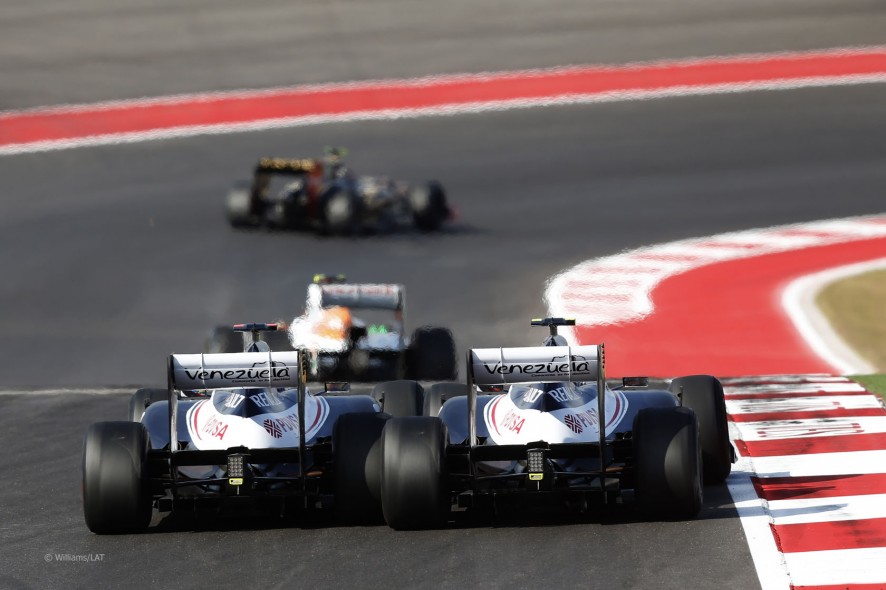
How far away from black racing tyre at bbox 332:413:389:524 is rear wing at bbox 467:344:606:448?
791mm

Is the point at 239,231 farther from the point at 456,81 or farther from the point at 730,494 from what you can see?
the point at 730,494

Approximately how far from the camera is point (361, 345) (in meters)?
21.2

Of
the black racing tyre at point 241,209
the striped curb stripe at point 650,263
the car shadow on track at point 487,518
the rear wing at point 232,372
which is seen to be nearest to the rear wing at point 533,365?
the car shadow on track at point 487,518

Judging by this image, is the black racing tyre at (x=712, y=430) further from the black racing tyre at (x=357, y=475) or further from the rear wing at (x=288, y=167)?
the rear wing at (x=288, y=167)

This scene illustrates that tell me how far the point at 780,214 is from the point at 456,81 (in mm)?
9413

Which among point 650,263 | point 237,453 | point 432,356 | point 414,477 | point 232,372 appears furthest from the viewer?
point 650,263

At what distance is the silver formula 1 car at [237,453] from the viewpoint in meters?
12.6

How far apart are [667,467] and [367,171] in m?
19.2

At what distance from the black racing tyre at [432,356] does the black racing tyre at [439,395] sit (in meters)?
6.01

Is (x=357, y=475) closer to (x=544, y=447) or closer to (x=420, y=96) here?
(x=544, y=447)

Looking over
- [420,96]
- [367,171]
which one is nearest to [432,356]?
[367,171]

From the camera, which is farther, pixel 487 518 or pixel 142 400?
pixel 142 400

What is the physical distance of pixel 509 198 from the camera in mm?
29438

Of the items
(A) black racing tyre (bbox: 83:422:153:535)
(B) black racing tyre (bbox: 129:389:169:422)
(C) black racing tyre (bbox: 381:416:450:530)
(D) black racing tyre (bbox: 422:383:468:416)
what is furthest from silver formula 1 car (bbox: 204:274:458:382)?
(C) black racing tyre (bbox: 381:416:450:530)
